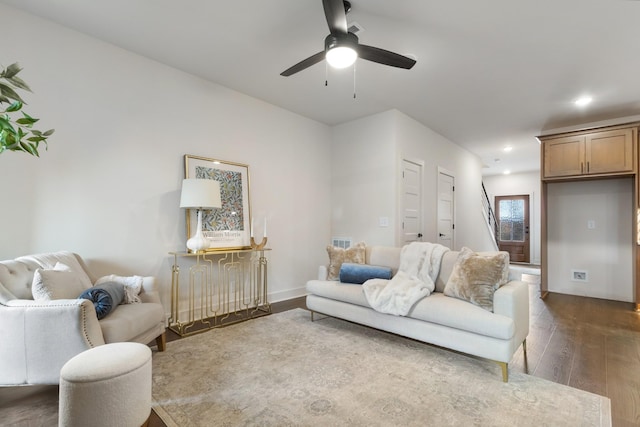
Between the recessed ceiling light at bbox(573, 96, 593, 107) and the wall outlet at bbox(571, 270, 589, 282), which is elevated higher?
the recessed ceiling light at bbox(573, 96, 593, 107)

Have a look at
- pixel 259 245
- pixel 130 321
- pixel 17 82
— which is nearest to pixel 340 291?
pixel 259 245

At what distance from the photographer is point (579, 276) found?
486 cm

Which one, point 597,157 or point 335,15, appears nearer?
point 335,15

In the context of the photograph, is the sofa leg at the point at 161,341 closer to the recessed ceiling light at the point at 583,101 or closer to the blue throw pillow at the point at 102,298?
the blue throw pillow at the point at 102,298

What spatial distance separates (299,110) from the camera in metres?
4.56

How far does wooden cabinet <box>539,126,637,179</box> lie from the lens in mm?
4078

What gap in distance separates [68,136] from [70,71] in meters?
0.58

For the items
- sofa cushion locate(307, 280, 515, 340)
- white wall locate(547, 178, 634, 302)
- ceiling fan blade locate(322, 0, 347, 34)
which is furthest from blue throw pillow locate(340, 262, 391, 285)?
white wall locate(547, 178, 634, 302)

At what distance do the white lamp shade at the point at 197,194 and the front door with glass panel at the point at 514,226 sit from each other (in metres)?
8.94

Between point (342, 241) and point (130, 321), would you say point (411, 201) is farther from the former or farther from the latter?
point (130, 321)

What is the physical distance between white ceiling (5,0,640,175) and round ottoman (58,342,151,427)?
8.16 ft

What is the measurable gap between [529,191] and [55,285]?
10488mm

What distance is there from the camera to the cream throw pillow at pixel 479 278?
2.41m

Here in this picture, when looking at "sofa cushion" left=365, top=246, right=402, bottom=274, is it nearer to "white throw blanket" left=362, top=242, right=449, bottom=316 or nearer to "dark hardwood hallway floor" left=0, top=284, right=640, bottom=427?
"white throw blanket" left=362, top=242, right=449, bottom=316
